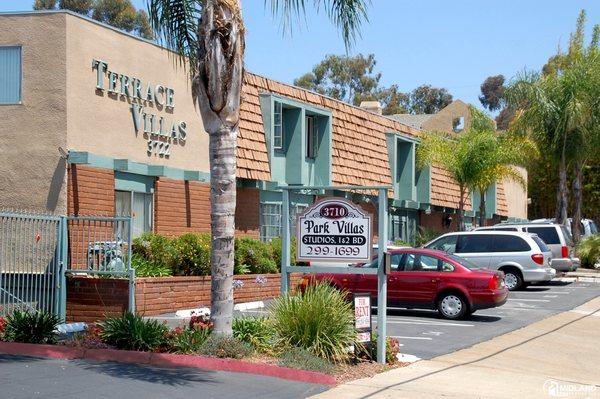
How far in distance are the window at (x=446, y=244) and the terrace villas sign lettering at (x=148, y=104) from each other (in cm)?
843

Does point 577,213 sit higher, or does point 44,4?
point 44,4

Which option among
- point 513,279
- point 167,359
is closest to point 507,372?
point 167,359

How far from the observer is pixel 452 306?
20.4m

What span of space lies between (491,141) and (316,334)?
25.5 meters

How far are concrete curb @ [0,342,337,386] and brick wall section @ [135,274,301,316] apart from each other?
4.09m

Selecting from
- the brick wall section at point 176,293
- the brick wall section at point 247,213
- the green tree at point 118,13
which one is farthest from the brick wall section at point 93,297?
the green tree at point 118,13

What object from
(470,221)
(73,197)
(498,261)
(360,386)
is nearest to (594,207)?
(470,221)

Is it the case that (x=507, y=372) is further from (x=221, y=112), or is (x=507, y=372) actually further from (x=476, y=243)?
(x=476, y=243)

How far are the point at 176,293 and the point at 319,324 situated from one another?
21.5ft

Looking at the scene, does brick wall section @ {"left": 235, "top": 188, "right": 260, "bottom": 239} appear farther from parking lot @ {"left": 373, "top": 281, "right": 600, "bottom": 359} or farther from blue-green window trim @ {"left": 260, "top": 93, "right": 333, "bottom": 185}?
parking lot @ {"left": 373, "top": 281, "right": 600, "bottom": 359}

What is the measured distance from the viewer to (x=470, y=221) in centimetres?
4747

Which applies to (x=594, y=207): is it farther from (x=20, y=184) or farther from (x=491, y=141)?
(x=20, y=184)

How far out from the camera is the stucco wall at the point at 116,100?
19.6 meters

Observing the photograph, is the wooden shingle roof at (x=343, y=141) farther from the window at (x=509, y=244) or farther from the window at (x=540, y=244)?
the window at (x=540, y=244)
